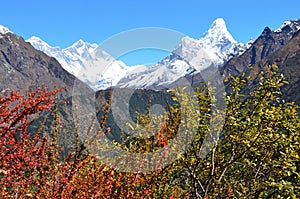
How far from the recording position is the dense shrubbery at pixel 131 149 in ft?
15.5

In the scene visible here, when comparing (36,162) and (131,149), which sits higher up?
(131,149)

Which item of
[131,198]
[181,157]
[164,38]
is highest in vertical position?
[164,38]

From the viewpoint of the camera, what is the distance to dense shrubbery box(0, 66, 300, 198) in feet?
15.5

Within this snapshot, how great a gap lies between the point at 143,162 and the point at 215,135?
11.2 feet

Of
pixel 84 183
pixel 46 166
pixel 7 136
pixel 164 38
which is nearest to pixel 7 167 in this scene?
pixel 7 136

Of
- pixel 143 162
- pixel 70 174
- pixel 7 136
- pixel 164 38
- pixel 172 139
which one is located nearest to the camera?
pixel 7 136

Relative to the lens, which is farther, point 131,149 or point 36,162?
point 131,149

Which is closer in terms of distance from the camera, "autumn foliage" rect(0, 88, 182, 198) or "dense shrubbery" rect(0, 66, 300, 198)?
"autumn foliage" rect(0, 88, 182, 198)

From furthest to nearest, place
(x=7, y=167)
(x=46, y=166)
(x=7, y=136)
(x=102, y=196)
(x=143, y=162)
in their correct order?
(x=143, y=162) → (x=102, y=196) → (x=46, y=166) → (x=7, y=167) → (x=7, y=136)

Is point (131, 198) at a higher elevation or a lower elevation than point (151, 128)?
lower

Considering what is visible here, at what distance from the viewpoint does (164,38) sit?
11469 millimetres

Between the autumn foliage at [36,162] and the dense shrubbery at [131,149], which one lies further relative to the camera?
the dense shrubbery at [131,149]

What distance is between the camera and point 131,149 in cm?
879

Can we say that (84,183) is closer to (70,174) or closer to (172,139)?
(70,174)
